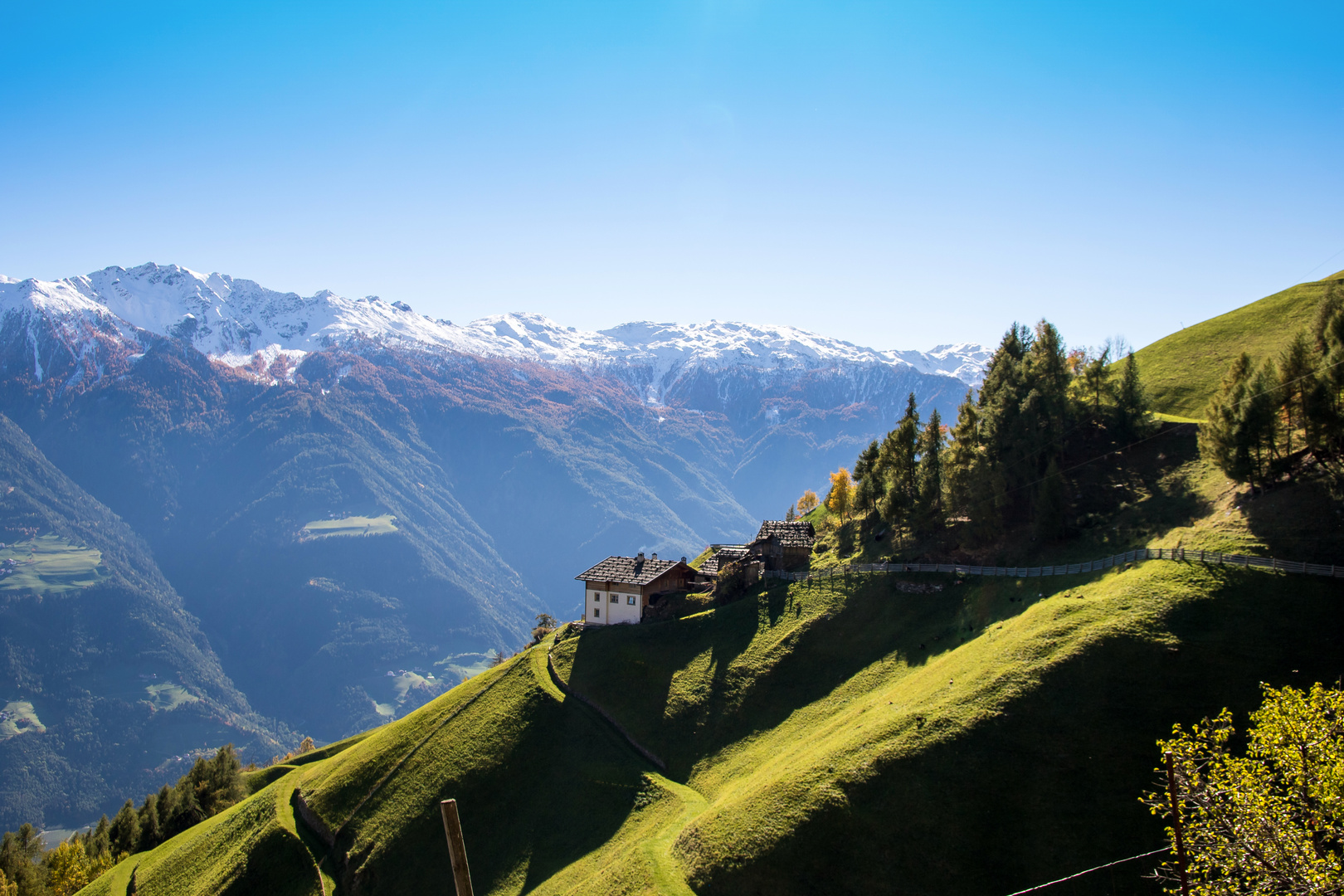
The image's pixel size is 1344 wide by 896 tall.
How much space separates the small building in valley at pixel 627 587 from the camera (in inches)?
3356

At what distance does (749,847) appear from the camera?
1724 inches

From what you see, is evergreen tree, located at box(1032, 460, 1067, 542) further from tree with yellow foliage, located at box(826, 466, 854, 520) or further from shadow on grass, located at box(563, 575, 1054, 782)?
tree with yellow foliage, located at box(826, 466, 854, 520)

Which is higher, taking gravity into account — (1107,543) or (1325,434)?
(1325,434)

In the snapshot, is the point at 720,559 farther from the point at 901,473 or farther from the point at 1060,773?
the point at 1060,773

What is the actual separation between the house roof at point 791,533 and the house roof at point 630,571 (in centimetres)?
1204

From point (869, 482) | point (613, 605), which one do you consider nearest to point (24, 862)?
point (613, 605)

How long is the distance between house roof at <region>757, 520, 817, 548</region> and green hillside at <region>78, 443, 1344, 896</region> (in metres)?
11.6

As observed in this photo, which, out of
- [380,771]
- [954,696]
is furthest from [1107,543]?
[380,771]

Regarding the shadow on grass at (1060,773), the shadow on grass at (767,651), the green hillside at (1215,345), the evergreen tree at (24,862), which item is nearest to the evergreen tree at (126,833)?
the evergreen tree at (24,862)

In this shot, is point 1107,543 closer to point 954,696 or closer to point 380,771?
point 954,696

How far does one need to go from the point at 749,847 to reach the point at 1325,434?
Result: 52.9 m

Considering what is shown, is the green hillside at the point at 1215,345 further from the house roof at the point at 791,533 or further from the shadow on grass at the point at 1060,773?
the shadow on grass at the point at 1060,773

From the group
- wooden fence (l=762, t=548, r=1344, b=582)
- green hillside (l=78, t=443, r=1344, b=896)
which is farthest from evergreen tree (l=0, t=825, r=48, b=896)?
wooden fence (l=762, t=548, r=1344, b=582)

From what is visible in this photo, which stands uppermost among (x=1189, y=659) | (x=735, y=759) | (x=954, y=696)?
(x=1189, y=659)
